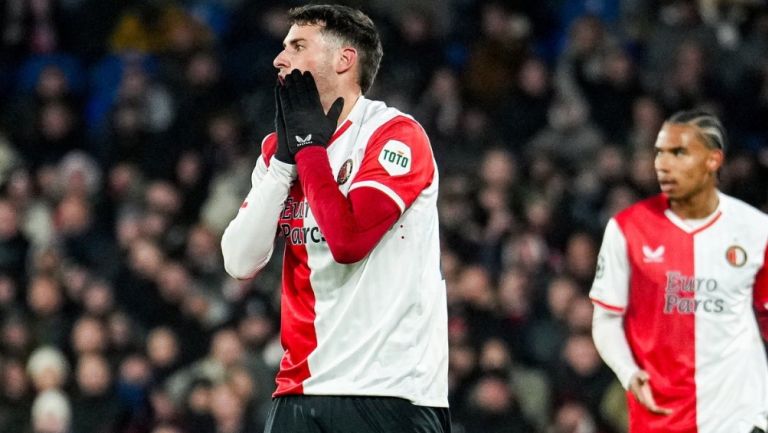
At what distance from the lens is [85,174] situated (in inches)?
488

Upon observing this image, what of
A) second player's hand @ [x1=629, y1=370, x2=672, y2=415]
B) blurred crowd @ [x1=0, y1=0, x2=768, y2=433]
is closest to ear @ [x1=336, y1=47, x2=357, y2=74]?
second player's hand @ [x1=629, y1=370, x2=672, y2=415]

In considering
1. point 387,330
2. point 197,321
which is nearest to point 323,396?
point 387,330

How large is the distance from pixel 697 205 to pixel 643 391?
90cm

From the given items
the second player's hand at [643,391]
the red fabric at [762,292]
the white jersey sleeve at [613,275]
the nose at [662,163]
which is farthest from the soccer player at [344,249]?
the red fabric at [762,292]

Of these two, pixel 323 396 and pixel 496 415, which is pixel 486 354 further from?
pixel 323 396

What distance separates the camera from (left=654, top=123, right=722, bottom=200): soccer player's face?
591cm

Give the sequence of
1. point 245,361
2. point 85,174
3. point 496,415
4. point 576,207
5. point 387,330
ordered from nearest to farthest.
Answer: point 387,330, point 496,415, point 245,361, point 576,207, point 85,174

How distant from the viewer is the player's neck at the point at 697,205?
6016 mm

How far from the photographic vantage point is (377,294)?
4328 mm

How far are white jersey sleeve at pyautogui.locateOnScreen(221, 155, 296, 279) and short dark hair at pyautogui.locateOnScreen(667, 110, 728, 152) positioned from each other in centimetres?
227

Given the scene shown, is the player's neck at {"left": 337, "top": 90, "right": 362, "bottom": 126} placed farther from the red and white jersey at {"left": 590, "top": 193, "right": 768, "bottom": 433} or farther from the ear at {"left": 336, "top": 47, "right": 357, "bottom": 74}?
the red and white jersey at {"left": 590, "top": 193, "right": 768, "bottom": 433}

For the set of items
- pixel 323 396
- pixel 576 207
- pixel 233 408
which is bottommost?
pixel 233 408

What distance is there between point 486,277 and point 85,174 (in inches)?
162

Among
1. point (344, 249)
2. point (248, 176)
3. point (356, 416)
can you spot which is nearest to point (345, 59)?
point (344, 249)
